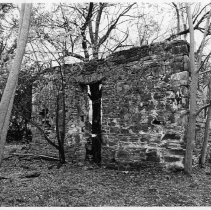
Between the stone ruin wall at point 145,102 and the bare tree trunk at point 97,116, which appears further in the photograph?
the bare tree trunk at point 97,116

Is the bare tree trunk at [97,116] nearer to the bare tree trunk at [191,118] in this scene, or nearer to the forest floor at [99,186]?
the forest floor at [99,186]

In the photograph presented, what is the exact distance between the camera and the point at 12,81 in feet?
12.8

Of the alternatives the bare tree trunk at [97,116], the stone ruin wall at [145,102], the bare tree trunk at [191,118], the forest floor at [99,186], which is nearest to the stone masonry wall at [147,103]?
the stone ruin wall at [145,102]

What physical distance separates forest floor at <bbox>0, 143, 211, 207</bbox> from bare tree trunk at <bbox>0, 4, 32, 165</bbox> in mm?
1098

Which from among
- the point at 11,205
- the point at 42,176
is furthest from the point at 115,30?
the point at 11,205

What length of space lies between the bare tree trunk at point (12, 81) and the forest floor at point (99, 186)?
110 cm

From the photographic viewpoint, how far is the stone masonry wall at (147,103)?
18.5 feet

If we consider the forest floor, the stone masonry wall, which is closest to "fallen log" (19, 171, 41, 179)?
the forest floor

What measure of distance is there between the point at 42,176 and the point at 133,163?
2.13 metres

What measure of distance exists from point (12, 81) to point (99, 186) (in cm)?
263

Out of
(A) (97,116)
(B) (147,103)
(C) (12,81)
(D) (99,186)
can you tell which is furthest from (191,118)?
(C) (12,81)

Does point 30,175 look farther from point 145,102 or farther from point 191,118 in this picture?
point 191,118

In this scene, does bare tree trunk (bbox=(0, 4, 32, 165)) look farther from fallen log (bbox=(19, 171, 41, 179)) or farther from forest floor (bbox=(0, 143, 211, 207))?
fallen log (bbox=(19, 171, 41, 179))

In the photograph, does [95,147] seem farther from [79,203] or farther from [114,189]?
[79,203]
